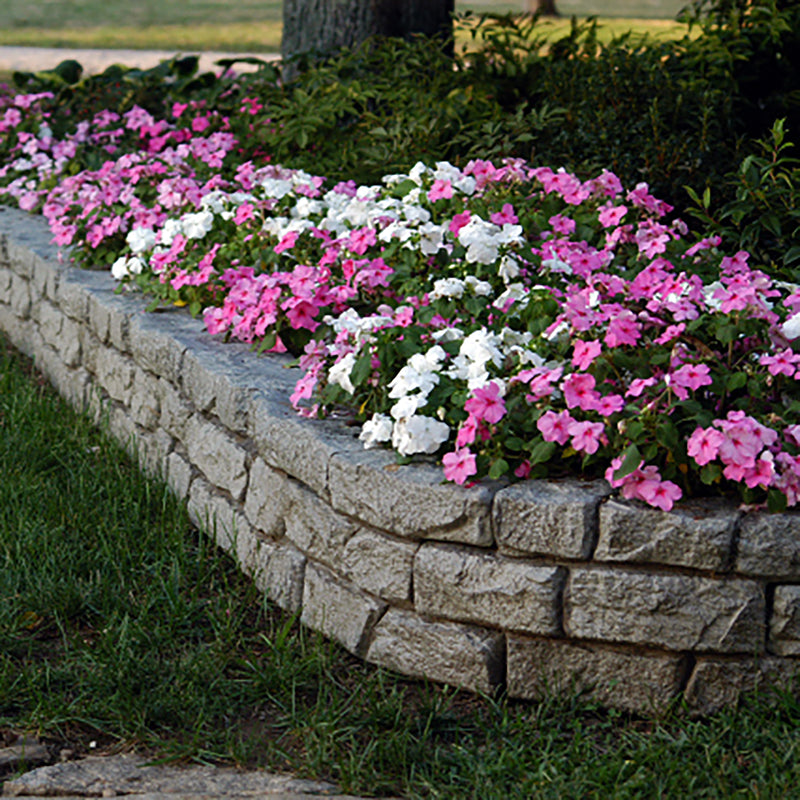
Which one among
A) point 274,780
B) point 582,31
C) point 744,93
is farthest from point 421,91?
point 274,780

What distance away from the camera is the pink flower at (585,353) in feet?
8.51

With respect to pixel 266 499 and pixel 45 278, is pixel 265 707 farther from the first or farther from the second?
pixel 45 278

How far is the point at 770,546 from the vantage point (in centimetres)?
237

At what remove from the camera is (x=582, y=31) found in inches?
212

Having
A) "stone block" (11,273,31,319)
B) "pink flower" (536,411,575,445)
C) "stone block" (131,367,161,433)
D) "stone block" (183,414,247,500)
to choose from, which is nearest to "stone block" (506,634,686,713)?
"pink flower" (536,411,575,445)

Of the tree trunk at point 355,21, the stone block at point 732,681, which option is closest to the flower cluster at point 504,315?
the stone block at point 732,681

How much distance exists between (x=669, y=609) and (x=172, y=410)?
1.84 m

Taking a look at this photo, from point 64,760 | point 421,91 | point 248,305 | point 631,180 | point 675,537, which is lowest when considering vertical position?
point 64,760

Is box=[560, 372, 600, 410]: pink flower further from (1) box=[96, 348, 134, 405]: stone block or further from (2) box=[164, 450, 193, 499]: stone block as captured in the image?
(1) box=[96, 348, 134, 405]: stone block

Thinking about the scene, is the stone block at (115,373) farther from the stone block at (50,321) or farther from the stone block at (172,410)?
the stone block at (50,321)

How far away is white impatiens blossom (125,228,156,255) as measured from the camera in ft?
13.5

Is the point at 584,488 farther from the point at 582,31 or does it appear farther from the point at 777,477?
the point at 582,31

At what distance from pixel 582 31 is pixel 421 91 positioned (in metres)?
0.96

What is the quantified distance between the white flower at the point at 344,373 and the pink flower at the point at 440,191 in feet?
2.86
